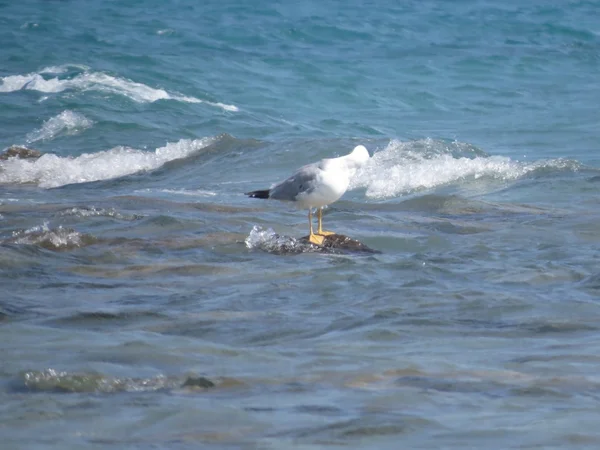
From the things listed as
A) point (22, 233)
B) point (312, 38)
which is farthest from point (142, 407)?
point (312, 38)

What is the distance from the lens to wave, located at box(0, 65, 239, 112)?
18.5m

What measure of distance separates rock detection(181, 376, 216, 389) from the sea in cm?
1

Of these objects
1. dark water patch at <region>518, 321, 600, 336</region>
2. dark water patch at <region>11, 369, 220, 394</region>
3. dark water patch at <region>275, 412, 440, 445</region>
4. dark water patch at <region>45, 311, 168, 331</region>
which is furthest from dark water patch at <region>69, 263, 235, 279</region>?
dark water patch at <region>275, 412, 440, 445</region>

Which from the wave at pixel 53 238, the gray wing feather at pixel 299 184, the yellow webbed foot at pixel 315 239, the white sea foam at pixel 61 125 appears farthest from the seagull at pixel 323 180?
the white sea foam at pixel 61 125

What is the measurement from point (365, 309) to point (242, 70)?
16.3 m

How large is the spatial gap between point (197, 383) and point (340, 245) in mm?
3175

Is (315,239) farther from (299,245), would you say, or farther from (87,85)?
(87,85)

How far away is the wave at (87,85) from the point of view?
18.5m

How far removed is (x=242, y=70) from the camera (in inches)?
857

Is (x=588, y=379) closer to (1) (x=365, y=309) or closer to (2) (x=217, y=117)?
(1) (x=365, y=309)

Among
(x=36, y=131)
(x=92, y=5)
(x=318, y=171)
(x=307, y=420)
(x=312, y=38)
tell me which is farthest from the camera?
(x=92, y=5)

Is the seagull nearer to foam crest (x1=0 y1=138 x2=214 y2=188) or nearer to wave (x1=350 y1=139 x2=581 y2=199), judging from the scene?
wave (x1=350 y1=139 x2=581 y2=199)

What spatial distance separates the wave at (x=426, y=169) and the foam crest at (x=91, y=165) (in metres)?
2.68

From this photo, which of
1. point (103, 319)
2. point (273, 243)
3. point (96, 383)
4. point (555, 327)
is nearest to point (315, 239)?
point (273, 243)
